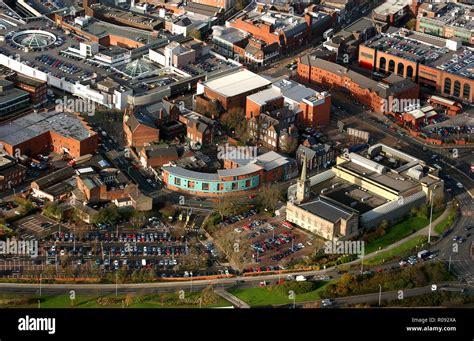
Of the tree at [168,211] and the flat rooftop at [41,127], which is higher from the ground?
the flat rooftop at [41,127]

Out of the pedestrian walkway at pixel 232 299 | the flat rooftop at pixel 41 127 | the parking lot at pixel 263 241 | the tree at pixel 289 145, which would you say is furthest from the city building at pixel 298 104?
the pedestrian walkway at pixel 232 299

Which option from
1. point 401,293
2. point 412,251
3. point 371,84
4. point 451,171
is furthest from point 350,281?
point 371,84

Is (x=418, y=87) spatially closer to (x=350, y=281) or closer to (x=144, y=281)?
(x=350, y=281)

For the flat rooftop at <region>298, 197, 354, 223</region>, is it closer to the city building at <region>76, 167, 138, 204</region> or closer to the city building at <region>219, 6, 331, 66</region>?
the city building at <region>76, 167, 138, 204</region>

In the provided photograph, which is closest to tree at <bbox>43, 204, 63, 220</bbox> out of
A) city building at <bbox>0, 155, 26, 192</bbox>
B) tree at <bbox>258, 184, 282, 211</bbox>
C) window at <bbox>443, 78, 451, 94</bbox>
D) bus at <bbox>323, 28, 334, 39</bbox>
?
city building at <bbox>0, 155, 26, 192</bbox>

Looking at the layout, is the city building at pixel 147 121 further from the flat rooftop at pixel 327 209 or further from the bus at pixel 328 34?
the bus at pixel 328 34
